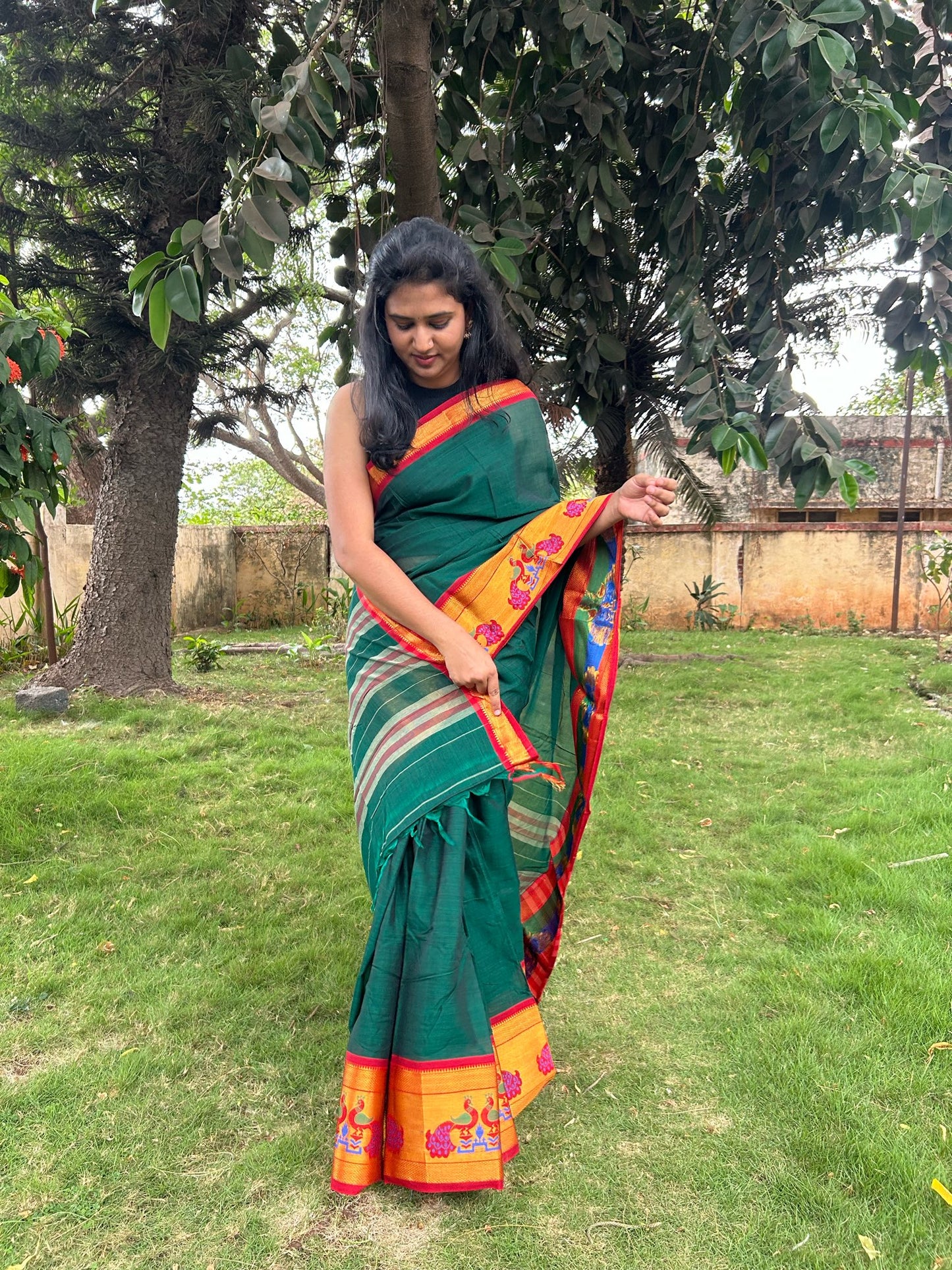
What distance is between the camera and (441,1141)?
65.9 inches

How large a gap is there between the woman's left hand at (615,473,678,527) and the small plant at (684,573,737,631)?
10376 mm

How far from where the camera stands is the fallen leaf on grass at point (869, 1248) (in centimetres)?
154

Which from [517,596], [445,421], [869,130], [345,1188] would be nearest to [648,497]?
[517,596]

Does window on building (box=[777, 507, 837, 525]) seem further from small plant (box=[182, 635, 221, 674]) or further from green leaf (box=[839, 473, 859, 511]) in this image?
green leaf (box=[839, 473, 859, 511])

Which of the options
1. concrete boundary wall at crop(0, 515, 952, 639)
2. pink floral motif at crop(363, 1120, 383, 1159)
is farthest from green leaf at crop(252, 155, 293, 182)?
concrete boundary wall at crop(0, 515, 952, 639)

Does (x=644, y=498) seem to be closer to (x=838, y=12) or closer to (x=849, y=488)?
(x=849, y=488)

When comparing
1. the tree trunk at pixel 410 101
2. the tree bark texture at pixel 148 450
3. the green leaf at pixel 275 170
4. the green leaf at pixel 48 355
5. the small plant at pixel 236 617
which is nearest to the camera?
the green leaf at pixel 275 170

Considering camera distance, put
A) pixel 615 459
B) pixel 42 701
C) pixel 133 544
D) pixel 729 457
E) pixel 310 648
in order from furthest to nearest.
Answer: pixel 615 459 < pixel 310 648 < pixel 133 544 < pixel 42 701 < pixel 729 457

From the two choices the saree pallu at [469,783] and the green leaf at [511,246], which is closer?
the saree pallu at [469,783]

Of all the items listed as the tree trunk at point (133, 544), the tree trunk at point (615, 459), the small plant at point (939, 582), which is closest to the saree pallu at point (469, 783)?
the tree trunk at point (133, 544)

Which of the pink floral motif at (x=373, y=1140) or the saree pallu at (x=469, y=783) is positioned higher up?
the saree pallu at (x=469, y=783)

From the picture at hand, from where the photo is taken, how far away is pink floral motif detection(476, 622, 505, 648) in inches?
77.3

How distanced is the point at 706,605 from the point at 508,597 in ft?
35.0

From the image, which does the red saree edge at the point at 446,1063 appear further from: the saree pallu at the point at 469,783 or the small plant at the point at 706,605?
the small plant at the point at 706,605
